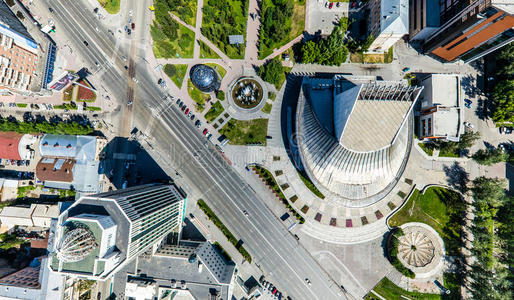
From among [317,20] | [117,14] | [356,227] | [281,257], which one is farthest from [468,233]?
[117,14]

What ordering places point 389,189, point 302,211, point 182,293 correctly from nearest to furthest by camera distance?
1. point 182,293
2. point 389,189
3. point 302,211

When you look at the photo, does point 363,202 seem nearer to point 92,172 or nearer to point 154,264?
point 154,264

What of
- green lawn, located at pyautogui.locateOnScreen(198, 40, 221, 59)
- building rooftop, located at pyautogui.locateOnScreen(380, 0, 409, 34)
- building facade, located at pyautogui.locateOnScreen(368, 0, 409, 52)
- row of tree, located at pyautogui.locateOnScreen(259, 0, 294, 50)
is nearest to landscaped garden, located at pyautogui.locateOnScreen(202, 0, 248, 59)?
green lawn, located at pyautogui.locateOnScreen(198, 40, 221, 59)

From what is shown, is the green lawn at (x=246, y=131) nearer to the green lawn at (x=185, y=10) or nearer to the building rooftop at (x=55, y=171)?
the green lawn at (x=185, y=10)

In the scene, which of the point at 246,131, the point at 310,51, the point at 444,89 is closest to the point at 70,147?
the point at 246,131

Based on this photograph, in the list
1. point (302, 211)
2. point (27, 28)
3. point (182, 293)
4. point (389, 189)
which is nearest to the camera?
point (182, 293)

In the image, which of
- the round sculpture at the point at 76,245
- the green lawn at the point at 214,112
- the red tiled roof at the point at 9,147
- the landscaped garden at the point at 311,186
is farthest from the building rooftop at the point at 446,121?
the red tiled roof at the point at 9,147
